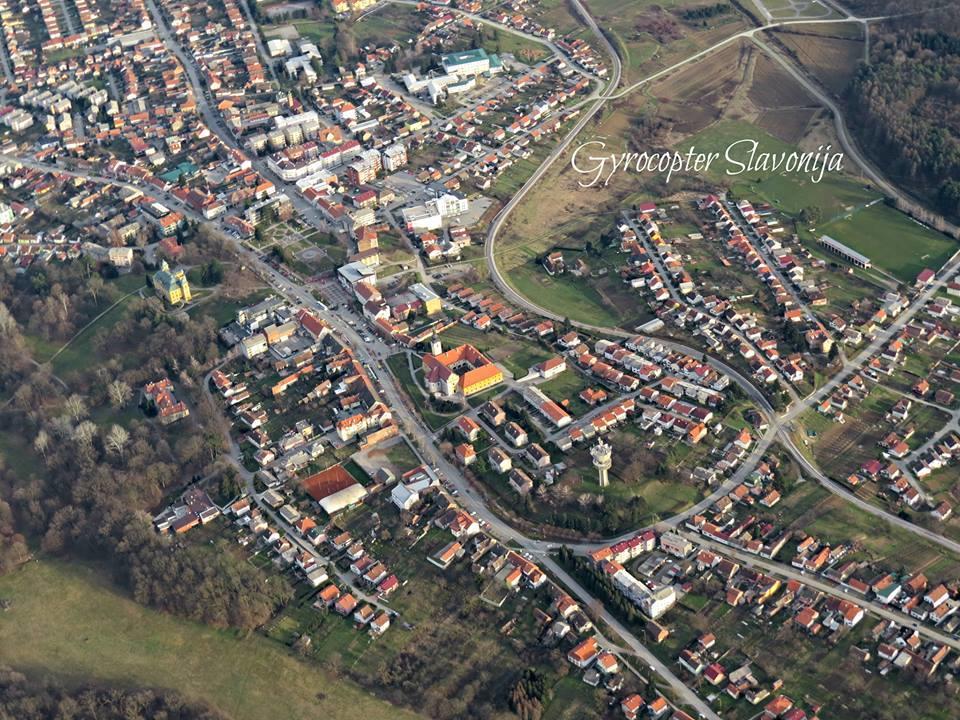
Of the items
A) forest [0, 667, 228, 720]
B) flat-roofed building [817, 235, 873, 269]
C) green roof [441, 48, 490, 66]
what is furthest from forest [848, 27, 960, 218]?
forest [0, 667, 228, 720]

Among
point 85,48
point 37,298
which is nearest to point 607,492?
point 37,298

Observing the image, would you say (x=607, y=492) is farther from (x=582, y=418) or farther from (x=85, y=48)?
(x=85, y=48)

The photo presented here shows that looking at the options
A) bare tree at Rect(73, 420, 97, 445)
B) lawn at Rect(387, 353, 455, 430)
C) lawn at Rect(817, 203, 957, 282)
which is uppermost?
bare tree at Rect(73, 420, 97, 445)

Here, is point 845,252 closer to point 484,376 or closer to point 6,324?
point 484,376

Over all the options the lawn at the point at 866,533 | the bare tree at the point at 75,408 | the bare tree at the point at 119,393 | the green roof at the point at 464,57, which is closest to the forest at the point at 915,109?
the green roof at the point at 464,57

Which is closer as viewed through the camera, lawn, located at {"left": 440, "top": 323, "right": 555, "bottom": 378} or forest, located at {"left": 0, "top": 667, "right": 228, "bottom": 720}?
forest, located at {"left": 0, "top": 667, "right": 228, "bottom": 720}

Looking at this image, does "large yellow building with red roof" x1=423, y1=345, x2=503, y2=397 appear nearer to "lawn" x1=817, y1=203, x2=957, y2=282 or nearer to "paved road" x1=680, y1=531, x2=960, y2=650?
"paved road" x1=680, y1=531, x2=960, y2=650

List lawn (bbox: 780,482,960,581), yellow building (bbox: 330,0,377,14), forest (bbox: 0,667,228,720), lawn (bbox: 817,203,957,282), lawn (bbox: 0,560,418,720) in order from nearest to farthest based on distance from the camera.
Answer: forest (bbox: 0,667,228,720), lawn (bbox: 0,560,418,720), lawn (bbox: 780,482,960,581), lawn (bbox: 817,203,957,282), yellow building (bbox: 330,0,377,14)
